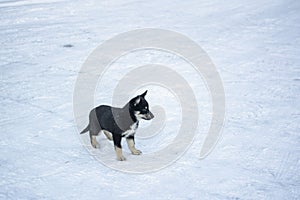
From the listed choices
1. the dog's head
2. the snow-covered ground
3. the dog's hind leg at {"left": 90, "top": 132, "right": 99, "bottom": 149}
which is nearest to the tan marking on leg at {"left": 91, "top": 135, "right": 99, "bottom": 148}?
the dog's hind leg at {"left": 90, "top": 132, "right": 99, "bottom": 149}

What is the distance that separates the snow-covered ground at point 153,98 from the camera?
146 inches

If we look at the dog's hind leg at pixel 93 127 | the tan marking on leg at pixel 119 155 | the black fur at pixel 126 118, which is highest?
the black fur at pixel 126 118

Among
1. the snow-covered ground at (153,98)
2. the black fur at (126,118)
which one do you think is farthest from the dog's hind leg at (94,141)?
the black fur at (126,118)

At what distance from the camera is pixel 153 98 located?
224 inches

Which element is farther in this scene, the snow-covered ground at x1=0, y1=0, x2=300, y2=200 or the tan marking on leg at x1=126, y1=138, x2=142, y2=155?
the tan marking on leg at x1=126, y1=138, x2=142, y2=155

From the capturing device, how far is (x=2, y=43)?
26.9ft

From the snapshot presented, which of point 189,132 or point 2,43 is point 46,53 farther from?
point 189,132

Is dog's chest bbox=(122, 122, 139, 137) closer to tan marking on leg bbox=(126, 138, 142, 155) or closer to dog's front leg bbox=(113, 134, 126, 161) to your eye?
dog's front leg bbox=(113, 134, 126, 161)

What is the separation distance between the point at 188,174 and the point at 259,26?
622cm

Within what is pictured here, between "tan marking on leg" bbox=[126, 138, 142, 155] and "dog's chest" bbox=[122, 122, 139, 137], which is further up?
"dog's chest" bbox=[122, 122, 139, 137]

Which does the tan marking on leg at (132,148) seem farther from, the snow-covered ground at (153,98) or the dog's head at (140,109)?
the dog's head at (140,109)

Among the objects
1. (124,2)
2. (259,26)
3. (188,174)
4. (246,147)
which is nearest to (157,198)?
(188,174)

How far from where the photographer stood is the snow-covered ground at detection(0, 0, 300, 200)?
3717mm

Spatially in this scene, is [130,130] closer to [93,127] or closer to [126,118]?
[126,118]
